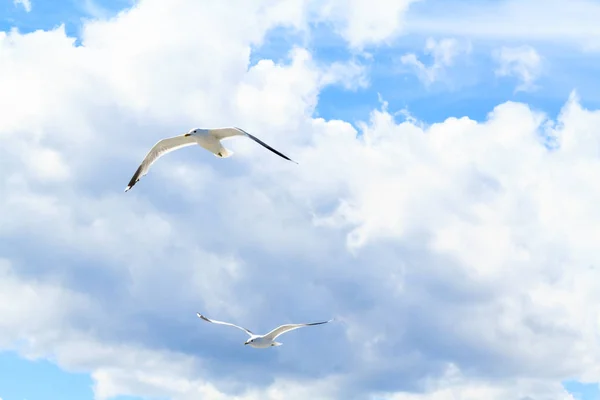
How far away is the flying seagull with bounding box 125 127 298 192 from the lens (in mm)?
59159

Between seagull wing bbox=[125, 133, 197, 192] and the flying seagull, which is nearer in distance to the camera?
the flying seagull

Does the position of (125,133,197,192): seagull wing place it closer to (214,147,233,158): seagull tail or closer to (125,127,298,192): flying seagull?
Answer: (125,127,298,192): flying seagull

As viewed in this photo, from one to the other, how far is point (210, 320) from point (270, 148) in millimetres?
26478

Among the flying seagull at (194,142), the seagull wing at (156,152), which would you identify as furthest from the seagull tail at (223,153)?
the seagull wing at (156,152)

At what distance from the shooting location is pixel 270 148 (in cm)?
5184

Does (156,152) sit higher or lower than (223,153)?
higher

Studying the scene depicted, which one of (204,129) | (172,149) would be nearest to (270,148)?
(204,129)

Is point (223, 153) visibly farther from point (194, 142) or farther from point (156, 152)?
point (156, 152)

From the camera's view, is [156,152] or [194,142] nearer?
[194,142]

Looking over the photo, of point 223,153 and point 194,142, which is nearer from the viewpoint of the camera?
point 223,153

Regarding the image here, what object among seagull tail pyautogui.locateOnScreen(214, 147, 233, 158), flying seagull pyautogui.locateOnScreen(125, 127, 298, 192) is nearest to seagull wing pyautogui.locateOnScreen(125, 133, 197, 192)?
flying seagull pyautogui.locateOnScreen(125, 127, 298, 192)

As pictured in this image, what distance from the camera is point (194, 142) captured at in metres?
63.0

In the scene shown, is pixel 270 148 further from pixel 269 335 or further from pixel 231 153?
pixel 269 335

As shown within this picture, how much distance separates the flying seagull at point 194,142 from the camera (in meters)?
59.2
